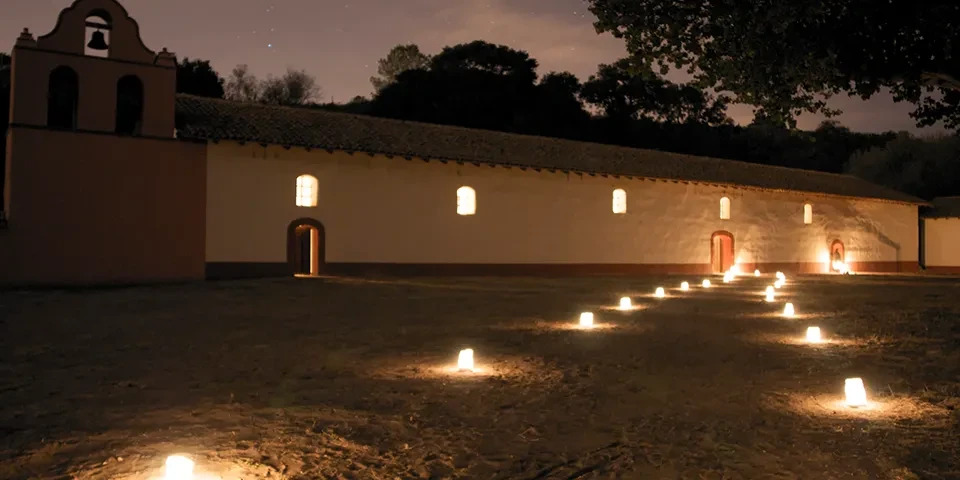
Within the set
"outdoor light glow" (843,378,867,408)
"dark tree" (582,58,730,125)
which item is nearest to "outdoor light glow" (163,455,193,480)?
"outdoor light glow" (843,378,867,408)

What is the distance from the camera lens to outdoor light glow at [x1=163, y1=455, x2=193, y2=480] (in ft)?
12.1

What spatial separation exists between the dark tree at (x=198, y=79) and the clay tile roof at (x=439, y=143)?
16.9 m

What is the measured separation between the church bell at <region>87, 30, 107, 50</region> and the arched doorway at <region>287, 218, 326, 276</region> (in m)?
7.31

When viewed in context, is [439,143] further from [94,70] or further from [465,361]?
[465,361]

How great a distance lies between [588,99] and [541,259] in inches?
1256

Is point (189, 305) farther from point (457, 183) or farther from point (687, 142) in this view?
point (687, 142)

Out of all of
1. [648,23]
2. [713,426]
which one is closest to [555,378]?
[713,426]

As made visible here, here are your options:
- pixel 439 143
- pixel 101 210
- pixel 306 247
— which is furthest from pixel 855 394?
pixel 439 143

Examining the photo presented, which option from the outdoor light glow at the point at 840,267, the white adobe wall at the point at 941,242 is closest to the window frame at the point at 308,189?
the outdoor light glow at the point at 840,267

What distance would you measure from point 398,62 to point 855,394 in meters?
67.5

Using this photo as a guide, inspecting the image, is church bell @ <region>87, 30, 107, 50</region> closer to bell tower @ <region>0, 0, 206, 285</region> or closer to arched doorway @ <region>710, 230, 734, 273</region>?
bell tower @ <region>0, 0, 206, 285</region>

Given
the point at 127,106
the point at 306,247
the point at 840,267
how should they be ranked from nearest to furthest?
the point at 306,247 → the point at 127,106 → the point at 840,267

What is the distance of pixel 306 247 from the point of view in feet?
83.5

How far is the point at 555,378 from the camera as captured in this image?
24.1 feet
